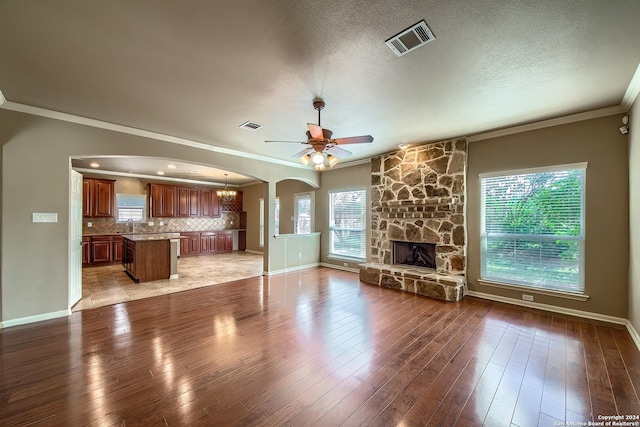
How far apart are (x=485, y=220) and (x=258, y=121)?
4144mm

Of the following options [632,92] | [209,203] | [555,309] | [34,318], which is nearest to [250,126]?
[34,318]

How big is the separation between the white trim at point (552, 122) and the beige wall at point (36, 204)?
20.3ft

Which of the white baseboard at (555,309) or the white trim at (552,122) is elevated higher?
the white trim at (552,122)

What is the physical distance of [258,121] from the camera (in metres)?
3.81

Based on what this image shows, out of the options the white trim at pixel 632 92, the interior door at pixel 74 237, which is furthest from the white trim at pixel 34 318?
the white trim at pixel 632 92

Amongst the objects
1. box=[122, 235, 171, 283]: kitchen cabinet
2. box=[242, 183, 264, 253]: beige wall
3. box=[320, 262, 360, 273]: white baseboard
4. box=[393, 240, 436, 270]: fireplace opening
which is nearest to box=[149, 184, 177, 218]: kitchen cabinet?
box=[242, 183, 264, 253]: beige wall

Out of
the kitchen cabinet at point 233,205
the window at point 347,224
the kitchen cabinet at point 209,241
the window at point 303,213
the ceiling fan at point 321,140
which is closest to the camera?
the ceiling fan at point 321,140

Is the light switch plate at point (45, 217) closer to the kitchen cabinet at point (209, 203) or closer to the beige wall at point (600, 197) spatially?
the kitchen cabinet at point (209, 203)

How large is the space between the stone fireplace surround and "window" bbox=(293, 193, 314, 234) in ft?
7.87

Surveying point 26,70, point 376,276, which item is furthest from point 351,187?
point 26,70

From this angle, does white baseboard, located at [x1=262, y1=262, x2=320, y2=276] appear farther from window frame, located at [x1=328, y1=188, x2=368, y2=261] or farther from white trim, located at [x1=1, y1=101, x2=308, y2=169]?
white trim, located at [x1=1, y1=101, x2=308, y2=169]

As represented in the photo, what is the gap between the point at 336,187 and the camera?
6930mm

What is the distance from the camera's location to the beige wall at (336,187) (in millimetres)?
6238

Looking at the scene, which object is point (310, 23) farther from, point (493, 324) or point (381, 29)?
point (493, 324)
